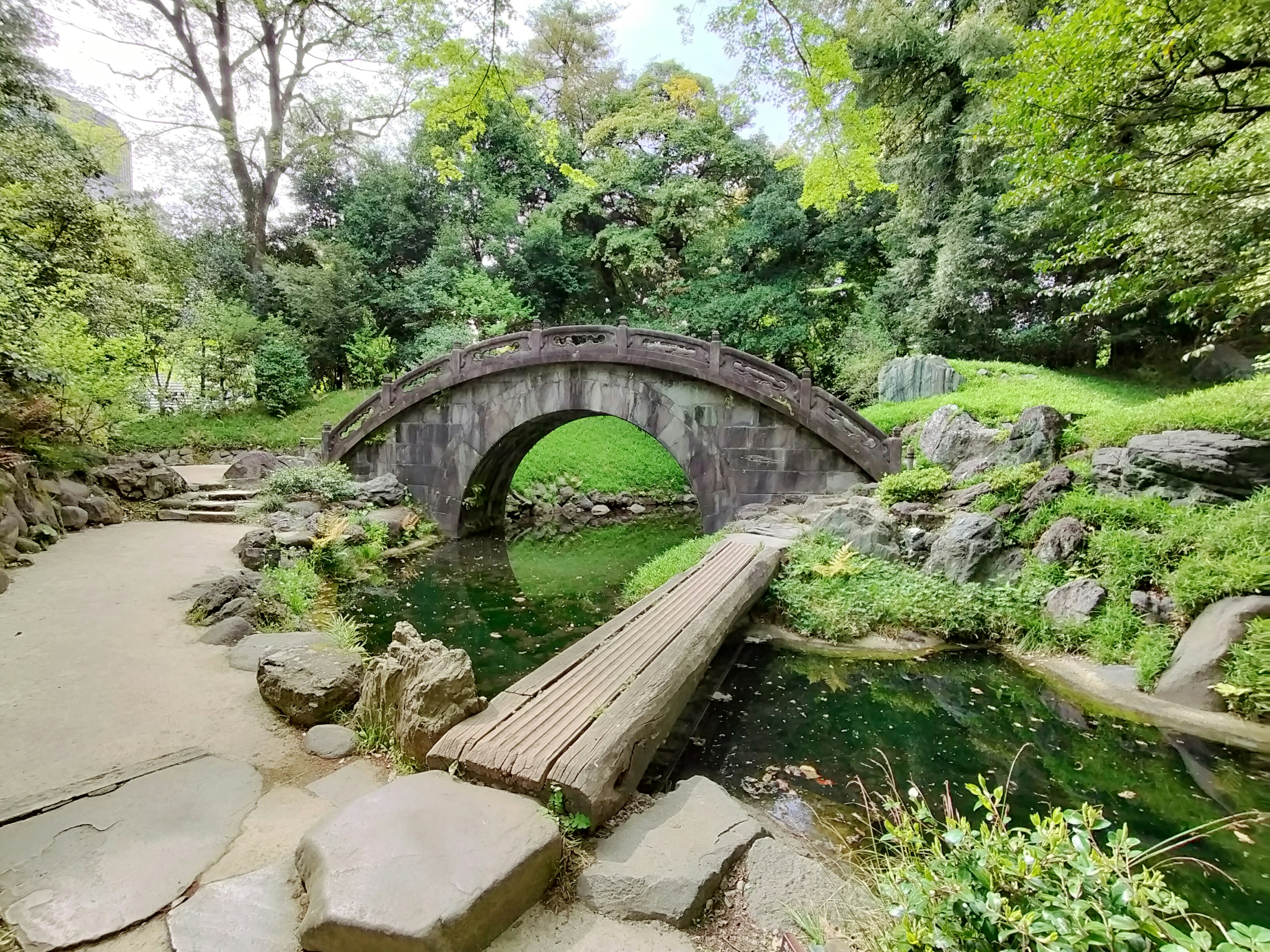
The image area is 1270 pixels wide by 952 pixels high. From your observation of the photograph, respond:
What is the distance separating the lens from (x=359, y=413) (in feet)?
39.2

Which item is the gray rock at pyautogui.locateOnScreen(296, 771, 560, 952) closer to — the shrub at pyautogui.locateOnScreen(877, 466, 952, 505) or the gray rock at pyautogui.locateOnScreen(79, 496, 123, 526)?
the shrub at pyautogui.locateOnScreen(877, 466, 952, 505)

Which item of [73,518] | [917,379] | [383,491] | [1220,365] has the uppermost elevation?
[1220,365]

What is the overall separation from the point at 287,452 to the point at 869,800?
588 inches

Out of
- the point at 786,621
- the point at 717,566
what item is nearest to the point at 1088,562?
the point at 786,621

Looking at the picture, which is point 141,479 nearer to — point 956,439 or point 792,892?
point 792,892

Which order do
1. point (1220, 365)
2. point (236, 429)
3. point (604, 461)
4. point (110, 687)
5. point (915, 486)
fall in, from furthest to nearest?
point (604, 461) → point (236, 429) → point (1220, 365) → point (915, 486) → point (110, 687)

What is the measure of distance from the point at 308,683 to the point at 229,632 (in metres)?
1.63

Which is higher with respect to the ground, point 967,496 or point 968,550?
point 967,496

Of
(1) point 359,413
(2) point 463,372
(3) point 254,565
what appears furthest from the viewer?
(1) point 359,413

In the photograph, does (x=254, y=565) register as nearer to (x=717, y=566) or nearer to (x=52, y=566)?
(x=52, y=566)

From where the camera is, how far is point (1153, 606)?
4945 mm

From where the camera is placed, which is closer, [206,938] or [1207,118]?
[206,938]

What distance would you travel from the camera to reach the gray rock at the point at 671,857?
6.57 feet

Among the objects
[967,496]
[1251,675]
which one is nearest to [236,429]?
[967,496]
